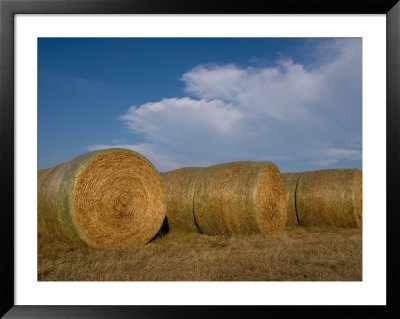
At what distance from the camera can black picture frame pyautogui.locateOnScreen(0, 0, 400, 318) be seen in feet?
11.9

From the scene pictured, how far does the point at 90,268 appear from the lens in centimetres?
525

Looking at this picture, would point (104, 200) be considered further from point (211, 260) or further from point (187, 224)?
point (187, 224)

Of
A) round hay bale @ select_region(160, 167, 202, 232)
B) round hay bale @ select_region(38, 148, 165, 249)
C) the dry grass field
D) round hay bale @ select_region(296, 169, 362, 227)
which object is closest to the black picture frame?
the dry grass field

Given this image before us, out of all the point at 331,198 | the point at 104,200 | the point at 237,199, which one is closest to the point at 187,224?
the point at 237,199

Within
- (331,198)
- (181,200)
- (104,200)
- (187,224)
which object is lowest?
(187,224)

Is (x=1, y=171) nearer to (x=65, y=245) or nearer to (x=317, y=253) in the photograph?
(x=65, y=245)

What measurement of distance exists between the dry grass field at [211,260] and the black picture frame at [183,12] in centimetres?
103

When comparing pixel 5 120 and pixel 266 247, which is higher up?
pixel 5 120

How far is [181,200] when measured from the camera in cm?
905

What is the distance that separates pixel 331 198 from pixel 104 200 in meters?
6.20

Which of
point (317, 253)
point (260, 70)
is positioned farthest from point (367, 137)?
point (317, 253)

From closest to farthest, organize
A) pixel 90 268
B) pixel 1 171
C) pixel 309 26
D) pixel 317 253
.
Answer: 1. pixel 1 171
2. pixel 309 26
3. pixel 90 268
4. pixel 317 253

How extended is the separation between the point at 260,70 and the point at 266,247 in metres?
3.10

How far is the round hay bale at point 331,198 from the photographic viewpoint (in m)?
10.1
